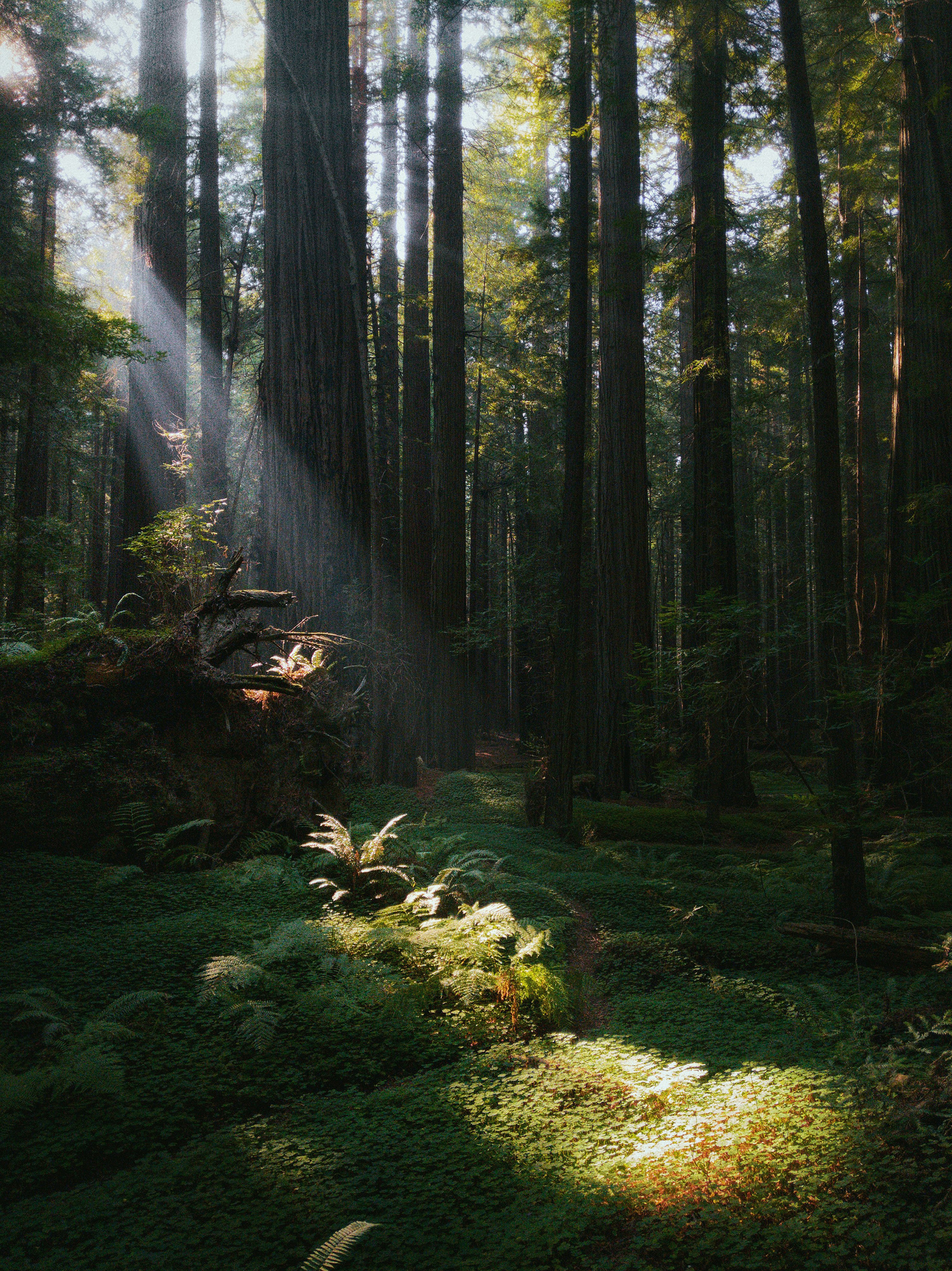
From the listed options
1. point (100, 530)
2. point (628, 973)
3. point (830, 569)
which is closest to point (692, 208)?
point (830, 569)

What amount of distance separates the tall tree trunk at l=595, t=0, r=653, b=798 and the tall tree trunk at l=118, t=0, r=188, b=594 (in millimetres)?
6848

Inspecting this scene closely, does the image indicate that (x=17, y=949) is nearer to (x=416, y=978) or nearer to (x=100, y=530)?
(x=416, y=978)

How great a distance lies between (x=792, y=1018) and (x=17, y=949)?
389 centimetres

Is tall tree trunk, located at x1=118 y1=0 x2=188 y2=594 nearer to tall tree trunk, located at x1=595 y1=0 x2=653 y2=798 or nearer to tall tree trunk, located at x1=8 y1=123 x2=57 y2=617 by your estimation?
tall tree trunk, located at x1=8 y1=123 x2=57 y2=617

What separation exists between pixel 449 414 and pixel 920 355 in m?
7.40

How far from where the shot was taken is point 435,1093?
9.75 feet

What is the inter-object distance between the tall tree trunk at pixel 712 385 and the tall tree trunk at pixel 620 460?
880mm

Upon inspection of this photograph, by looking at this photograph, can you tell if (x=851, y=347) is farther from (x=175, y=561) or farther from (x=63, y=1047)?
(x=63, y=1047)

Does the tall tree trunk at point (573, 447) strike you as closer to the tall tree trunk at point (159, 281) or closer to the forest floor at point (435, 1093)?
the forest floor at point (435, 1093)

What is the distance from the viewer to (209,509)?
22.6 ft

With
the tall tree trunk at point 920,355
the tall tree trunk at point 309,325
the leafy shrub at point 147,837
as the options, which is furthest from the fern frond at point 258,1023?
the tall tree trunk at point 920,355

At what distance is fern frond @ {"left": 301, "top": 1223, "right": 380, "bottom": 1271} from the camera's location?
196 centimetres

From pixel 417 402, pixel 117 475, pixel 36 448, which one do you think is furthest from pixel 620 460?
pixel 117 475

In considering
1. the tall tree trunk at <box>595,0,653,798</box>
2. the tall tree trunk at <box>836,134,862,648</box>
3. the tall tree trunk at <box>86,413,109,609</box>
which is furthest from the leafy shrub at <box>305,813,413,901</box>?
the tall tree trunk at <box>86,413,109,609</box>
